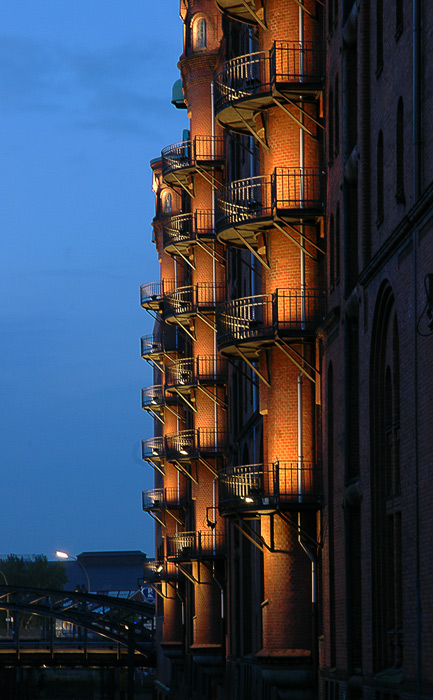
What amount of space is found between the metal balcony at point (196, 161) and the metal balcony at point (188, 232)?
5.43 ft

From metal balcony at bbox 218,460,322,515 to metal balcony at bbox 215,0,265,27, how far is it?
1203cm

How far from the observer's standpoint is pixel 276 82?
35.4 metres

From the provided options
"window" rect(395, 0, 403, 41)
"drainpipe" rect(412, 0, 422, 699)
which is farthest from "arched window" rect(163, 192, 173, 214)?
"drainpipe" rect(412, 0, 422, 699)

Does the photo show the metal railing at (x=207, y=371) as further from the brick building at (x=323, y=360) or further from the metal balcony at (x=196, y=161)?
the metal balcony at (x=196, y=161)

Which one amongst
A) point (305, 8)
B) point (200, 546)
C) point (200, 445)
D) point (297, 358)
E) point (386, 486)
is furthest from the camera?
point (200, 445)

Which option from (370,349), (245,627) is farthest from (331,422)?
(245,627)

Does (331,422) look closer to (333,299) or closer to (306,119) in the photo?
(333,299)

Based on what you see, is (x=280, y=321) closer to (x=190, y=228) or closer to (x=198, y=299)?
(x=198, y=299)

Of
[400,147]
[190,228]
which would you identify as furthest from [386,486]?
[190,228]

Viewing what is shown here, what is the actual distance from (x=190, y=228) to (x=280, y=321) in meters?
24.4

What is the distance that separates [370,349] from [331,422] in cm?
494

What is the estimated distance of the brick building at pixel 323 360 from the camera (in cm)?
2428

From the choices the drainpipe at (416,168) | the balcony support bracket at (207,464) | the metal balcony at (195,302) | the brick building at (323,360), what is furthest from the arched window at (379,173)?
the balcony support bracket at (207,464)

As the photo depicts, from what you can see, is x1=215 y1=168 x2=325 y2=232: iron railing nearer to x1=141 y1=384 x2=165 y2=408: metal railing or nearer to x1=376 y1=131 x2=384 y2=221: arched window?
x1=376 y1=131 x2=384 y2=221: arched window
